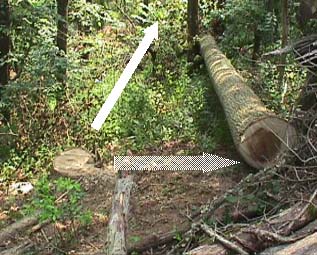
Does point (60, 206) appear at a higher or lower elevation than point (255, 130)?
lower

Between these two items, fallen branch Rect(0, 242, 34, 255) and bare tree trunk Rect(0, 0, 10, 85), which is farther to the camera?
bare tree trunk Rect(0, 0, 10, 85)

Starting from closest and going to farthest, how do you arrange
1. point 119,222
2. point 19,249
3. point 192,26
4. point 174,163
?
point 119,222 → point 19,249 → point 174,163 → point 192,26

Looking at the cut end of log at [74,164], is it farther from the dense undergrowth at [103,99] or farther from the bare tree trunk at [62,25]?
the bare tree trunk at [62,25]

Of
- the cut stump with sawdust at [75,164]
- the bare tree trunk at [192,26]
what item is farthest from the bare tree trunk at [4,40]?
the bare tree trunk at [192,26]

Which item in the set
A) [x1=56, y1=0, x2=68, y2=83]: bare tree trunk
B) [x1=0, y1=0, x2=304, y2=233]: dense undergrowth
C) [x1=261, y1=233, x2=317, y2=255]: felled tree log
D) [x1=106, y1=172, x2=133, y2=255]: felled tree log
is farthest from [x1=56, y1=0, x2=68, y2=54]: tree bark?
[x1=261, y1=233, x2=317, y2=255]: felled tree log

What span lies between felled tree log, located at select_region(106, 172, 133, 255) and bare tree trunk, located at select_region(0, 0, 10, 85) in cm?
442

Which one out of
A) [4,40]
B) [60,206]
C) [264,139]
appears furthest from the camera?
[4,40]

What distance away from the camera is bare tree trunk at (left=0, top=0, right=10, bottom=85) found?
9.34 metres

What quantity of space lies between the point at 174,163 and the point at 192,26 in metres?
6.49

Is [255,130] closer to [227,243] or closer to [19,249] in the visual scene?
[227,243]

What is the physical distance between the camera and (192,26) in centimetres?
1340

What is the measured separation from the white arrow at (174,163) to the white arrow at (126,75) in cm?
167

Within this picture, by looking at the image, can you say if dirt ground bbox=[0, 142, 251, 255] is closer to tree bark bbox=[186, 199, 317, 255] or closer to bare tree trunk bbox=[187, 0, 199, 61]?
tree bark bbox=[186, 199, 317, 255]

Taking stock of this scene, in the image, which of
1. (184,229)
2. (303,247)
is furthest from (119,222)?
(303,247)
